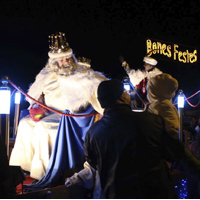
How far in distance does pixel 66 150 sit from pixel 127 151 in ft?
6.73

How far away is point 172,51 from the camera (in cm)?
978

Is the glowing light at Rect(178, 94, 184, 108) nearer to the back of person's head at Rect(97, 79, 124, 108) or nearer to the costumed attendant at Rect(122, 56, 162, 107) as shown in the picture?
the costumed attendant at Rect(122, 56, 162, 107)

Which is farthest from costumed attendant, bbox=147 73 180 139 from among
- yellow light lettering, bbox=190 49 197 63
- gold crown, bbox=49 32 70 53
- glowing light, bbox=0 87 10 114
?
yellow light lettering, bbox=190 49 197 63

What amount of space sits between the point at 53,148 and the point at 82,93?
90cm

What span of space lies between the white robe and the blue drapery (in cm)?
19

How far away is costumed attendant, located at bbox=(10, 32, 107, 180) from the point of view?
3.49 metres

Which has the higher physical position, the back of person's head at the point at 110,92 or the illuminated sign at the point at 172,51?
the back of person's head at the point at 110,92

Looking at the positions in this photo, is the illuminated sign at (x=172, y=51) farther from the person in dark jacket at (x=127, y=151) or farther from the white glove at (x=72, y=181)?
the person in dark jacket at (x=127, y=151)

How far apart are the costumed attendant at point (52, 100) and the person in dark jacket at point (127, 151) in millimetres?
1776

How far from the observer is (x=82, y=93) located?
3.68 m

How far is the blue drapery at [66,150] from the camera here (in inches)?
125

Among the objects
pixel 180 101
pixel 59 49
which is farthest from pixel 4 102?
pixel 180 101

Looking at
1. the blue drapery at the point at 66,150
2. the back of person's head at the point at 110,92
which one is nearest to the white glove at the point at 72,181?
the blue drapery at the point at 66,150

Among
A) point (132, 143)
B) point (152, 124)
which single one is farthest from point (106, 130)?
point (152, 124)
